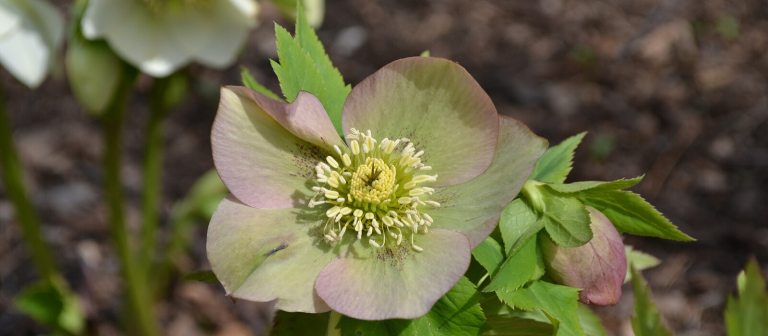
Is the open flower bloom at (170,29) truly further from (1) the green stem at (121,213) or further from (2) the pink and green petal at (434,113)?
(2) the pink and green petal at (434,113)

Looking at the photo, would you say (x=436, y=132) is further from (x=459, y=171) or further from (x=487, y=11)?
(x=487, y=11)

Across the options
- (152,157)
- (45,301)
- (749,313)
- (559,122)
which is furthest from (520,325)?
(559,122)

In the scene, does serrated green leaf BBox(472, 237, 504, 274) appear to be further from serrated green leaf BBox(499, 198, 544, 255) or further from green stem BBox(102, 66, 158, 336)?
green stem BBox(102, 66, 158, 336)

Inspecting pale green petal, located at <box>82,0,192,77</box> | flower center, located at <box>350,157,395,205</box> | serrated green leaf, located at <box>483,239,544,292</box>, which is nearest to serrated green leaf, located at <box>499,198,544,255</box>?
serrated green leaf, located at <box>483,239,544,292</box>

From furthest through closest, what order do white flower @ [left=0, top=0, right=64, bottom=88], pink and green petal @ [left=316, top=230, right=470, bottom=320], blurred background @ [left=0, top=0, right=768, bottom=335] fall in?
blurred background @ [left=0, top=0, right=768, bottom=335], white flower @ [left=0, top=0, right=64, bottom=88], pink and green petal @ [left=316, top=230, right=470, bottom=320]

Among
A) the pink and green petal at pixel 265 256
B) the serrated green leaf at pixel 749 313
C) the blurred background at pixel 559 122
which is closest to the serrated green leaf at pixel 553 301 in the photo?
the pink and green petal at pixel 265 256

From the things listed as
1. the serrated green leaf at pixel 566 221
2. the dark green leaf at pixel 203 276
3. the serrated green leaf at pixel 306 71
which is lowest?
the dark green leaf at pixel 203 276
